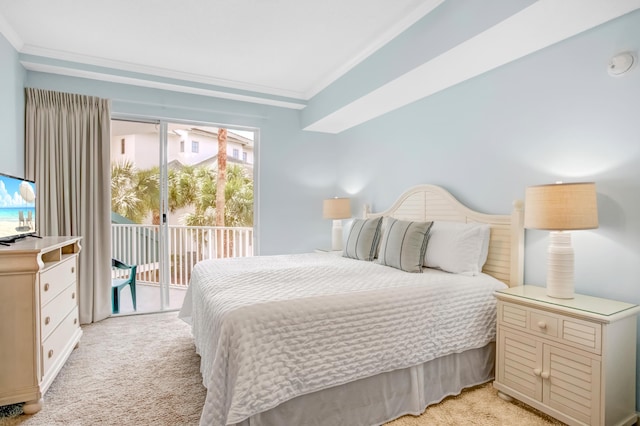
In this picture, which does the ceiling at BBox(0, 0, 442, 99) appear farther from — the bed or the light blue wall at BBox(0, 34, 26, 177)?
the bed

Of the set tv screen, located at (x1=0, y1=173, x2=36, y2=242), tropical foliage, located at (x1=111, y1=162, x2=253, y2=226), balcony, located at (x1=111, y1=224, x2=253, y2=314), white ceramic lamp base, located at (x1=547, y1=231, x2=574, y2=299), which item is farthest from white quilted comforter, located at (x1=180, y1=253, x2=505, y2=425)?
tropical foliage, located at (x1=111, y1=162, x2=253, y2=226)

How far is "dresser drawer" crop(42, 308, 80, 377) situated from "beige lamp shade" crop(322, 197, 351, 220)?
269cm

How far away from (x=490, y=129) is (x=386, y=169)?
1348 mm

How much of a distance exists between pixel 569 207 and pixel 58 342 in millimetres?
3298

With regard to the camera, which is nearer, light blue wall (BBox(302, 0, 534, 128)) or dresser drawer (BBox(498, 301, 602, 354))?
dresser drawer (BBox(498, 301, 602, 354))

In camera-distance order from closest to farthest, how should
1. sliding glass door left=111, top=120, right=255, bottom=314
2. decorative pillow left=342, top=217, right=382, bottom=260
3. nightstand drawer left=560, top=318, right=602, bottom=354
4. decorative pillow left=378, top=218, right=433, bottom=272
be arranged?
1. nightstand drawer left=560, top=318, right=602, bottom=354
2. decorative pillow left=378, top=218, right=433, bottom=272
3. decorative pillow left=342, top=217, right=382, bottom=260
4. sliding glass door left=111, top=120, right=255, bottom=314

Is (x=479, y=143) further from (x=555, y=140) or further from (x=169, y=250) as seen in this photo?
(x=169, y=250)

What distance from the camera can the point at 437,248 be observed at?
2.71 metres

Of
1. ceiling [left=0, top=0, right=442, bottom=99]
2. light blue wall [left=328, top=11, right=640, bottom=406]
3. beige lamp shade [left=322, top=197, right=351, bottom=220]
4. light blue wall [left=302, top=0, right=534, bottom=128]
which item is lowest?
beige lamp shade [left=322, top=197, right=351, bottom=220]

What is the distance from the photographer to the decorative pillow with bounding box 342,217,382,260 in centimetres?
322

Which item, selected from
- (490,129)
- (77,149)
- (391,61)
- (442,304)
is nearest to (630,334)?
(442,304)

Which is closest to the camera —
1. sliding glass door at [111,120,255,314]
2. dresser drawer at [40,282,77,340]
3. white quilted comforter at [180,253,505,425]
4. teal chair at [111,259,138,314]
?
white quilted comforter at [180,253,505,425]

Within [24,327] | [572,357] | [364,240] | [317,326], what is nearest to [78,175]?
[24,327]

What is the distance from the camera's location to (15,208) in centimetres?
234
